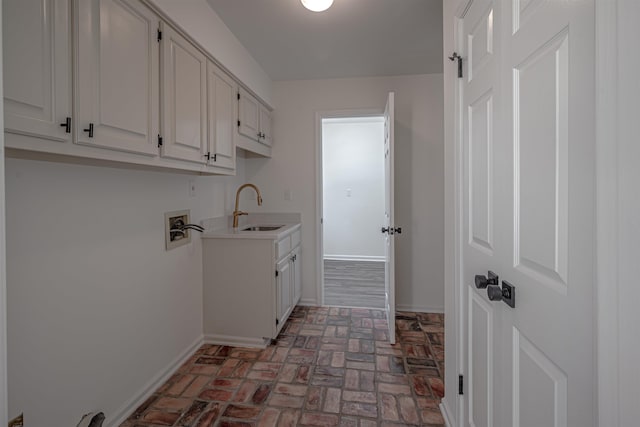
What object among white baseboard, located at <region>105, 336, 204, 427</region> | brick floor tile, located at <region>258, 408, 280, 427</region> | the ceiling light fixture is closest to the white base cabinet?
white baseboard, located at <region>105, 336, 204, 427</region>

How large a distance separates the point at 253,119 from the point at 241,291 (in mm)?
1540

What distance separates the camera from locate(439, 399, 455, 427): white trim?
154 centimetres

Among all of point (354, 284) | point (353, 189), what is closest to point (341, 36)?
point (354, 284)

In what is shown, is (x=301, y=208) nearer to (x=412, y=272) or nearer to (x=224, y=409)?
(x=412, y=272)

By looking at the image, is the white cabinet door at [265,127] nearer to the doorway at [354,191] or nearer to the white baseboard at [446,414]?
the doorway at [354,191]

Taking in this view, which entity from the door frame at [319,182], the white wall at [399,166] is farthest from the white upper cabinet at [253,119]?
the door frame at [319,182]

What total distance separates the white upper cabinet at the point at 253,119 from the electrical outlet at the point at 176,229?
0.84 meters

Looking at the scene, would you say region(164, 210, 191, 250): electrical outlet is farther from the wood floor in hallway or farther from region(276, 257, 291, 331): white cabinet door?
the wood floor in hallway

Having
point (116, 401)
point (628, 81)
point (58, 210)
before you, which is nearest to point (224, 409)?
point (116, 401)

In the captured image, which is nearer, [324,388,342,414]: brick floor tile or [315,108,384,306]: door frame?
[324,388,342,414]: brick floor tile

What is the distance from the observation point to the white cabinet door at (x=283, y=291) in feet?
8.15

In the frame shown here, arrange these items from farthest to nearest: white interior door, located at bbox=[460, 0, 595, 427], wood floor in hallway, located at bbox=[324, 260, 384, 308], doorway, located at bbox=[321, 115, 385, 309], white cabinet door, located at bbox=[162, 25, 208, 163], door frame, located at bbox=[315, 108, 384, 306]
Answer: doorway, located at bbox=[321, 115, 385, 309] → wood floor in hallway, located at bbox=[324, 260, 384, 308] → door frame, located at bbox=[315, 108, 384, 306] → white cabinet door, located at bbox=[162, 25, 208, 163] → white interior door, located at bbox=[460, 0, 595, 427]

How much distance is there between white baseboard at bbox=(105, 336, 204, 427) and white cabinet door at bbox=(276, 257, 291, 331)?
0.68m

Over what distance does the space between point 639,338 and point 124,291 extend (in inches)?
79.3
